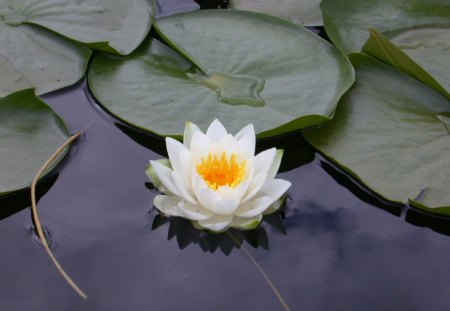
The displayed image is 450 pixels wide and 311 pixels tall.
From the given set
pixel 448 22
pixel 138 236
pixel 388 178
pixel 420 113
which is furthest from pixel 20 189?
pixel 448 22

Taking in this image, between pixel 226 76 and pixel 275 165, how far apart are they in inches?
20.9

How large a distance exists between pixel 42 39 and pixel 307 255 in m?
1.41

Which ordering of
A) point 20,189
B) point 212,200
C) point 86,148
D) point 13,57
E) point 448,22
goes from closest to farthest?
point 212,200
point 20,189
point 86,148
point 13,57
point 448,22

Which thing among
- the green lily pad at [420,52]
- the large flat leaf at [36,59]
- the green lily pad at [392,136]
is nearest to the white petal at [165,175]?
the green lily pad at [392,136]

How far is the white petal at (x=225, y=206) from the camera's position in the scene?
1831mm

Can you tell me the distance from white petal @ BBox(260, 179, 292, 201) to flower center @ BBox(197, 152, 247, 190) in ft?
0.32

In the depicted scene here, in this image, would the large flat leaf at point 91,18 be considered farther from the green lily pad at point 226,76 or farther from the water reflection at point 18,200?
the water reflection at point 18,200

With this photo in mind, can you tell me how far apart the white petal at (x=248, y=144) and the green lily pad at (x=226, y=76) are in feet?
0.44

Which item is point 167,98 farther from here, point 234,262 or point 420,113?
point 420,113

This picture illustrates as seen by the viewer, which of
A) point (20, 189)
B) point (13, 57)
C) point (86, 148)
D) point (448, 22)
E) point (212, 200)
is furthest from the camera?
point (448, 22)

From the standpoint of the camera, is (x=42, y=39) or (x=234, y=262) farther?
(x=42, y=39)

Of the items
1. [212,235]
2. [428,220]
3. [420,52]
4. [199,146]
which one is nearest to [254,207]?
[212,235]

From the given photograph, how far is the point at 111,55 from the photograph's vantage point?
2490 millimetres

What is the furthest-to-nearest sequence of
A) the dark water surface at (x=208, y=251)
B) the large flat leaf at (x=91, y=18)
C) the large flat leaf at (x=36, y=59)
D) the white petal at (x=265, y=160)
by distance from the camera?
the large flat leaf at (x=91, y=18), the large flat leaf at (x=36, y=59), the white petal at (x=265, y=160), the dark water surface at (x=208, y=251)
